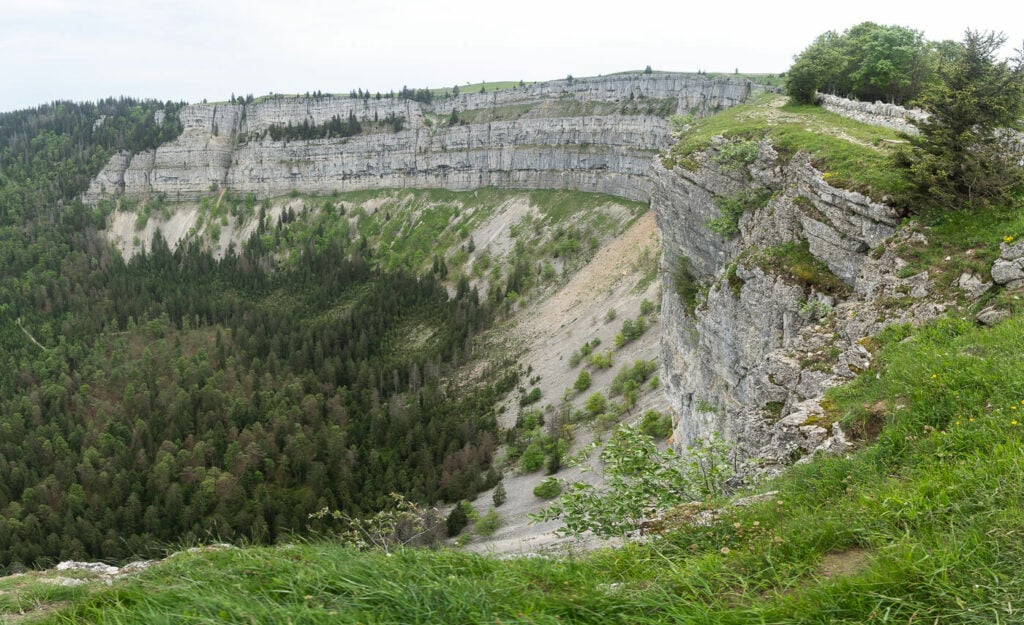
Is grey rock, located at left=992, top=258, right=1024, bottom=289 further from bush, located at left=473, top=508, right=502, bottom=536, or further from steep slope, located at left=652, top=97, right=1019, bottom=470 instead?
bush, located at left=473, top=508, right=502, bottom=536

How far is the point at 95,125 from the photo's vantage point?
583 ft

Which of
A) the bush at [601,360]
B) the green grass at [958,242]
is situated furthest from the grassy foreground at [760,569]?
the bush at [601,360]

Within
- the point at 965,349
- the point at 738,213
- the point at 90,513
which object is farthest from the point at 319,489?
the point at 965,349

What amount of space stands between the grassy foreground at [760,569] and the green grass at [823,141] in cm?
1213

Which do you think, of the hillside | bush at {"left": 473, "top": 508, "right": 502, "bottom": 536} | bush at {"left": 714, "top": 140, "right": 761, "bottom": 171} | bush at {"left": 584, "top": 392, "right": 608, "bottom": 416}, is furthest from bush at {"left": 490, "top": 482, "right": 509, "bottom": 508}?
bush at {"left": 714, "top": 140, "right": 761, "bottom": 171}

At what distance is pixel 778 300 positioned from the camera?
1908 centimetres

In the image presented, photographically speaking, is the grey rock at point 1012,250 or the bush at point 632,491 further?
the grey rock at point 1012,250

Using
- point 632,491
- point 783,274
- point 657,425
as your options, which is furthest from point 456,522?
point 632,491

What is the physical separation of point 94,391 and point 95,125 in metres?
146

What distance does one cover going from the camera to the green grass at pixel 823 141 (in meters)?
18.4

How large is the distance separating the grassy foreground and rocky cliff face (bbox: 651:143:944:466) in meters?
2.29

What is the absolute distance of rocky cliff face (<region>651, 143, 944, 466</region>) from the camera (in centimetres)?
1336

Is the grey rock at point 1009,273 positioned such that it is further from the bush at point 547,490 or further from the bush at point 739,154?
the bush at point 547,490

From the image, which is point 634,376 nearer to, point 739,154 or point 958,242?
point 739,154
